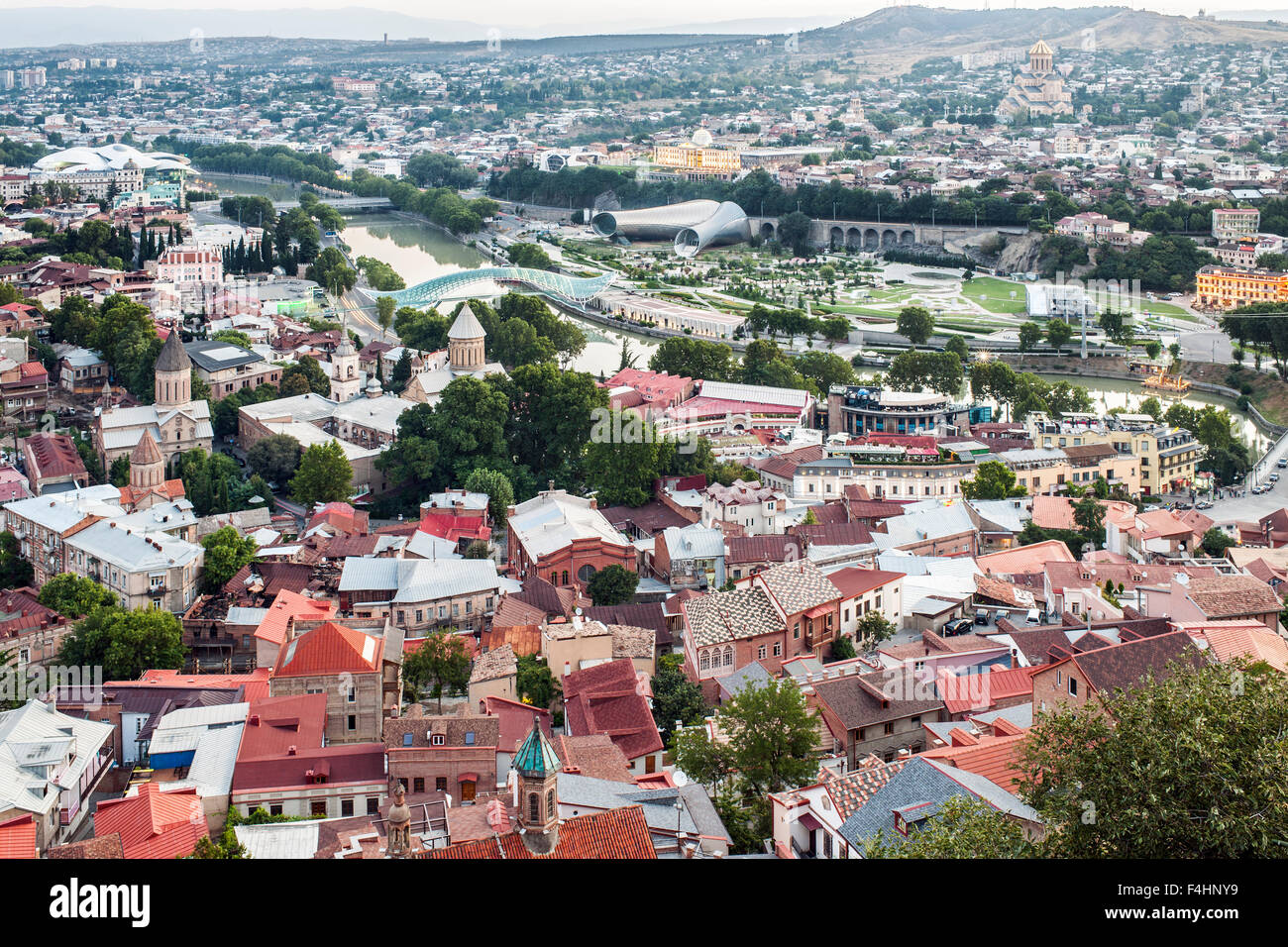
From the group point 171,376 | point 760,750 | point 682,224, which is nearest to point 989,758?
point 760,750

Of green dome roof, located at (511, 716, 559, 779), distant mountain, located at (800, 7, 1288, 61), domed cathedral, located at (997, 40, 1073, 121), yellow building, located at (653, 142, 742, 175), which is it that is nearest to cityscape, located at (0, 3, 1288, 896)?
green dome roof, located at (511, 716, 559, 779)

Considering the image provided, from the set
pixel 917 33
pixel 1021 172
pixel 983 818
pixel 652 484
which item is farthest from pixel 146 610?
pixel 917 33

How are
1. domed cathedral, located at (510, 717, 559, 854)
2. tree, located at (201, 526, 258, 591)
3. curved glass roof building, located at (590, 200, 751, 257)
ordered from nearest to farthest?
1. domed cathedral, located at (510, 717, 559, 854)
2. tree, located at (201, 526, 258, 591)
3. curved glass roof building, located at (590, 200, 751, 257)

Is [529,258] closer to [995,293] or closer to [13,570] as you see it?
[995,293]

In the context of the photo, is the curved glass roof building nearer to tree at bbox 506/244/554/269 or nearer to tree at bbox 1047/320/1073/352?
tree at bbox 506/244/554/269

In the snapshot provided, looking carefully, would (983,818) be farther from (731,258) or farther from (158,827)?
(731,258)

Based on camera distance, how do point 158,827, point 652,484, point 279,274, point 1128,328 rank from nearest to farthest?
point 158,827, point 652,484, point 1128,328, point 279,274
